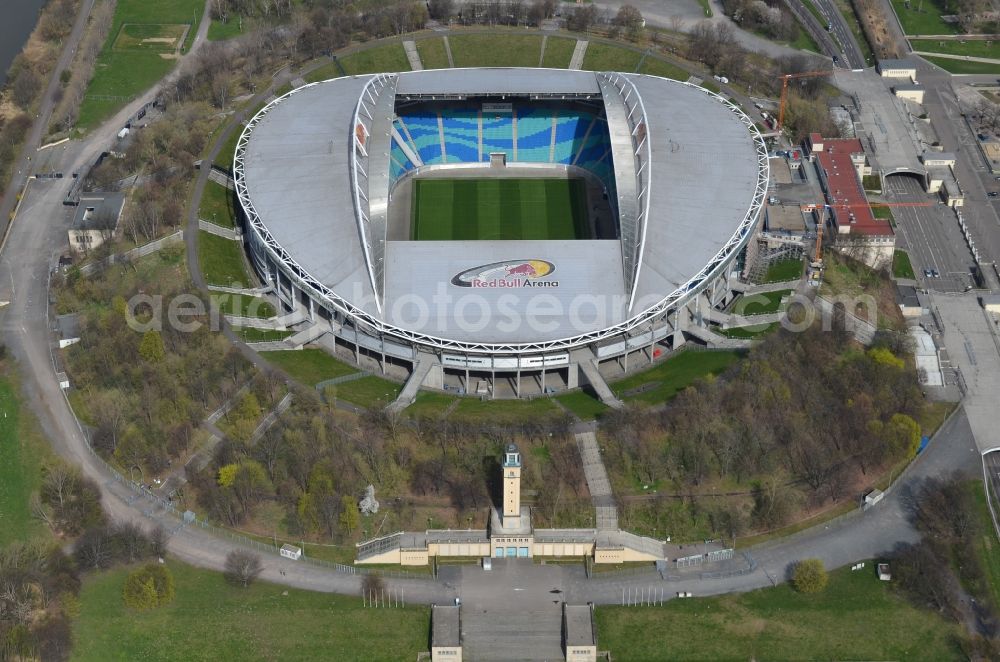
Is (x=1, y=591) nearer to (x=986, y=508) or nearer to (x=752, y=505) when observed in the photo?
(x=752, y=505)

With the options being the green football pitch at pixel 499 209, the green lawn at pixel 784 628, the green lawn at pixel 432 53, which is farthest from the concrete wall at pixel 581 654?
the green lawn at pixel 432 53

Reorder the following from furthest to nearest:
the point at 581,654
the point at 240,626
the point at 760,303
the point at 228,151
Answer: the point at 228,151
the point at 760,303
the point at 240,626
the point at 581,654

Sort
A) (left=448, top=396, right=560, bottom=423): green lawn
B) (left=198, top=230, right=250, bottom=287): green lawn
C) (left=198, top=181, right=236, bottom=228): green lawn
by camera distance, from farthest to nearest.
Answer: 1. (left=198, top=181, right=236, bottom=228): green lawn
2. (left=198, top=230, right=250, bottom=287): green lawn
3. (left=448, top=396, right=560, bottom=423): green lawn

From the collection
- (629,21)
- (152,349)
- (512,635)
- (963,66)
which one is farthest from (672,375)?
(963,66)

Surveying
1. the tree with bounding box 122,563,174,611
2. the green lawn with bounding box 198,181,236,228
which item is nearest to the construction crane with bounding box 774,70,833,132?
the green lawn with bounding box 198,181,236,228

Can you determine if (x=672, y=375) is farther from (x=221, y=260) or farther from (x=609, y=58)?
(x=609, y=58)

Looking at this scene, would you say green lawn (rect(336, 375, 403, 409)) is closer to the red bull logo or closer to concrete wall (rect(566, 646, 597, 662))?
the red bull logo

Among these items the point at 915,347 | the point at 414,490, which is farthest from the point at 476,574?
the point at 915,347
